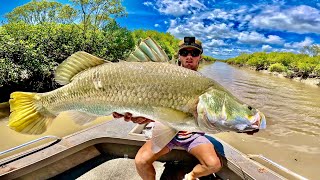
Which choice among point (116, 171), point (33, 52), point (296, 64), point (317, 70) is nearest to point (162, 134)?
point (116, 171)

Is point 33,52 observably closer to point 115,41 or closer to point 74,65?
point 74,65

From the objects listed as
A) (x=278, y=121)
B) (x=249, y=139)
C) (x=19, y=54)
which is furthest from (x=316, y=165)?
(x=19, y=54)

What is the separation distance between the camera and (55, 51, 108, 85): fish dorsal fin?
74.4 inches

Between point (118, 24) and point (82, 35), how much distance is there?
6255 millimetres

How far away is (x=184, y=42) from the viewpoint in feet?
10.4

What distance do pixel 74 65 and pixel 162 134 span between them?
77 cm

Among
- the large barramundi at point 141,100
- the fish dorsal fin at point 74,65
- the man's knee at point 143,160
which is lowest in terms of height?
the man's knee at point 143,160

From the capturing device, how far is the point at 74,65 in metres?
1.90

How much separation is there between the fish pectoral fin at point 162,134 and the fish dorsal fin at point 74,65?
0.61m

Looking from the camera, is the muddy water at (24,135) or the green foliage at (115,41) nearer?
the muddy water at (24,135)

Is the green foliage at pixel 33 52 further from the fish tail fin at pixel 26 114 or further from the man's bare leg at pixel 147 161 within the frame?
the fish tail fin at pixel 26 114

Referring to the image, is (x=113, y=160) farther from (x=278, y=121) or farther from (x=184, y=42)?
(x=278, y=121)

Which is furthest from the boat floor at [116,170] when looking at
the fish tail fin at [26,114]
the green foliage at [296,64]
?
the green foliage at [296,64]

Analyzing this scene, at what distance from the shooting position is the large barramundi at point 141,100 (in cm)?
171
